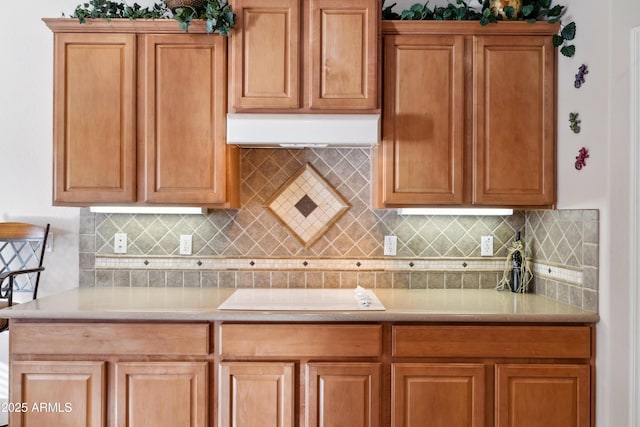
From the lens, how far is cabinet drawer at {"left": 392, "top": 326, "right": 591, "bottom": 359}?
1960 millimetres

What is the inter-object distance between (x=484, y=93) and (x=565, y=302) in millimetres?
1072

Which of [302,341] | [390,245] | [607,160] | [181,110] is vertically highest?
[181,110]

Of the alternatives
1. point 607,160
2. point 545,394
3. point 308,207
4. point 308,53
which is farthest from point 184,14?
point 545,394

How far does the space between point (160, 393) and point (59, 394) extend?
427 mm

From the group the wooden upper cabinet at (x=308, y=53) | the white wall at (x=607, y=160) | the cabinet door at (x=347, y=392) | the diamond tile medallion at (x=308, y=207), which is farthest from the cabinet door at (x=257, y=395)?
the white wall at (x=607, y=160)

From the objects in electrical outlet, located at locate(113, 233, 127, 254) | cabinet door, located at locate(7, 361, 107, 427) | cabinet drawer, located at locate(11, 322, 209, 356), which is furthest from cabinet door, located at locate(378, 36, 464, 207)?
cabinet door, located at locate(7, 361, 107, 427)

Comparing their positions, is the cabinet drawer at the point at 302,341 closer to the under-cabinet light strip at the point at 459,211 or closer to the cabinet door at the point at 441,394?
the cabinet door at the point at 441,394

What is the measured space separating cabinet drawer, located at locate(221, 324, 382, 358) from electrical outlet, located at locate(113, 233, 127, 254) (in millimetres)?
979

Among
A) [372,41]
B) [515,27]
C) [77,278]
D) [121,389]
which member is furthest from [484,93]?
[77,278]

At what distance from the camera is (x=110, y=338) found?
6.44ft

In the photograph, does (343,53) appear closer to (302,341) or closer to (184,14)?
(184,14)

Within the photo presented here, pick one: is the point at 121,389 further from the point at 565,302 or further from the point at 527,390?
the point at 565,302

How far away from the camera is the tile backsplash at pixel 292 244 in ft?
8.54

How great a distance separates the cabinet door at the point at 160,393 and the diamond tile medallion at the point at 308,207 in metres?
0.93
